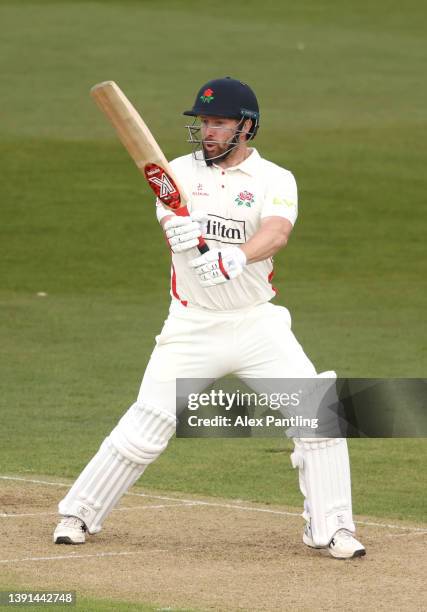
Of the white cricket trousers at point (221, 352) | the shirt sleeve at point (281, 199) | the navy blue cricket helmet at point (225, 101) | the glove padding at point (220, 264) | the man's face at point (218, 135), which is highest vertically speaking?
the navy blue cricket helmet at point (225, 101)

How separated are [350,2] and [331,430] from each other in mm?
38924

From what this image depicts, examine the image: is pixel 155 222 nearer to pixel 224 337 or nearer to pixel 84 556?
pixel 224 337

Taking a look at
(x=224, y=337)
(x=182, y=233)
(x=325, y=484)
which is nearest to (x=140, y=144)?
(x=182, y=233)

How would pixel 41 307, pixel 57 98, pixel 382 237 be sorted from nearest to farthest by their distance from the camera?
pixel 41 307 < pixel 382 237 < pixel 57 98

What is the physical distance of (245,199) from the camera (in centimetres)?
805

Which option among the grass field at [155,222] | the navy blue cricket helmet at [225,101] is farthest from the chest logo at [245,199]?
the grass field at [155,222]

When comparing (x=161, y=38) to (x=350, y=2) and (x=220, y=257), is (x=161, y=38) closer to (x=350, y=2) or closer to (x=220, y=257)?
(x=350, y=2)

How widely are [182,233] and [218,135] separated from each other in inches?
28.3

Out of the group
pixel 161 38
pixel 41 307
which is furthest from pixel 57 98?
pixel 41 307

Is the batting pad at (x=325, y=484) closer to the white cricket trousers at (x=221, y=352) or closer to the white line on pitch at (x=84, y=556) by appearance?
the white cricket trousers at (x=221, y=352)

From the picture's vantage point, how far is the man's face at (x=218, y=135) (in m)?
8.14

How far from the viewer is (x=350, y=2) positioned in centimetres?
4550

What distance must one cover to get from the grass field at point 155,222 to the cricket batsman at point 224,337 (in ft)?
4.38

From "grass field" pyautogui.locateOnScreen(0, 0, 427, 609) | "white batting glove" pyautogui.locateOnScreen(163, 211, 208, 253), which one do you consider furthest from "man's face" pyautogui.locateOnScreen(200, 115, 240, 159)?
"grass field" pyautogui.locateOnScreen(0, 0, 427, 609)
